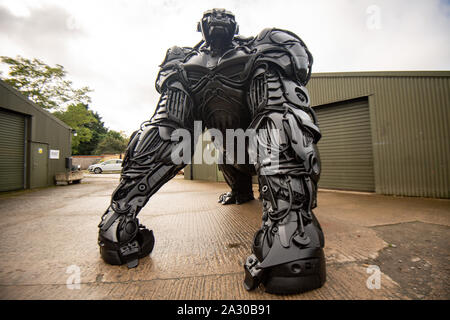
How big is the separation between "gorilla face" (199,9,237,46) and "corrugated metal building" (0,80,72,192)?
8451 millimetres

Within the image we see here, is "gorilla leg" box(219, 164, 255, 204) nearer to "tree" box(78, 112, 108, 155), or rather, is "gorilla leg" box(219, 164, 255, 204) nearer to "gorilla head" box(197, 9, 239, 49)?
"gorilla head" box(197, 9, 239, 49)

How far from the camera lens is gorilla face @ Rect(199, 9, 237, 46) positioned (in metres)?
1.35

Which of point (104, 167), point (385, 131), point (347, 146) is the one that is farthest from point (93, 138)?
point (385, 131)

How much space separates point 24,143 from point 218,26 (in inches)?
376

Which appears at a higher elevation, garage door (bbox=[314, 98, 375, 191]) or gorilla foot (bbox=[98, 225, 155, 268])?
garage door (bbox=[314, 98, 375, 191])

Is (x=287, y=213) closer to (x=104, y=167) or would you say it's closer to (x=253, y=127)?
(x=253, y=127)

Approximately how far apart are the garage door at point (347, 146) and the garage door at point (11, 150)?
33.6 ft

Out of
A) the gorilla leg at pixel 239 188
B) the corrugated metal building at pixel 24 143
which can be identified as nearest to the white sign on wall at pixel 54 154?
the corrugated metal building at pixel 24 143

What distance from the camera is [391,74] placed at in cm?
478

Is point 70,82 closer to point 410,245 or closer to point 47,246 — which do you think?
point 47,246

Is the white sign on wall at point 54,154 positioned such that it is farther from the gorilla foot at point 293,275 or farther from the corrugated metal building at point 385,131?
the gorilla foot at point 293,275

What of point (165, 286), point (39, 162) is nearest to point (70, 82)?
point (39, 162)

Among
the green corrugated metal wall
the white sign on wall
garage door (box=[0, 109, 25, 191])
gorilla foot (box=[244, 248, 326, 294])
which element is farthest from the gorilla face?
the white sign on wall
